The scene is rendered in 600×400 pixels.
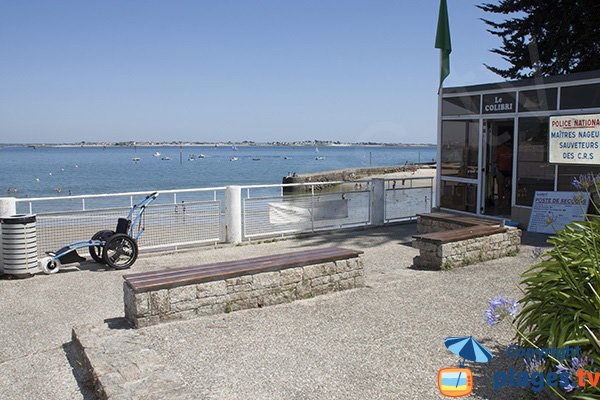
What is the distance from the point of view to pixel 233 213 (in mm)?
11109

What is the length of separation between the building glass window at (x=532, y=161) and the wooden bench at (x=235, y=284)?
6.22 m

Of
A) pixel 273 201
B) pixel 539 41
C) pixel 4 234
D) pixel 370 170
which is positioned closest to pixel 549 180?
pixel 273 201

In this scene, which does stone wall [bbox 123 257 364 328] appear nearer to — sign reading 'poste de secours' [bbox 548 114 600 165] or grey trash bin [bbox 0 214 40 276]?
grey trash bin [bbox 0 214 40 276]

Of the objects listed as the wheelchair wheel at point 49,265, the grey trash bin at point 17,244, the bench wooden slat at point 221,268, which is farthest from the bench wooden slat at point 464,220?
the grey trash bin at point 17,244

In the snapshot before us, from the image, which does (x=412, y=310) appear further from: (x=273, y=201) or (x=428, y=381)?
(x=273, y=201)

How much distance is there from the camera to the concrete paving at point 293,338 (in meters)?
4.26

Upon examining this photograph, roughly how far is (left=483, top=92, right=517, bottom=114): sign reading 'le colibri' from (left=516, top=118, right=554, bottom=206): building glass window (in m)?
0.44

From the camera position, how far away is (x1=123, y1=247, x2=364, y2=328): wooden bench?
18.5 feet

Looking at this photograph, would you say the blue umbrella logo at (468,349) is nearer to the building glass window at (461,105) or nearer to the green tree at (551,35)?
the building glass window at (461,105)

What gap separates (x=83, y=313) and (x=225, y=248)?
433 centimetres

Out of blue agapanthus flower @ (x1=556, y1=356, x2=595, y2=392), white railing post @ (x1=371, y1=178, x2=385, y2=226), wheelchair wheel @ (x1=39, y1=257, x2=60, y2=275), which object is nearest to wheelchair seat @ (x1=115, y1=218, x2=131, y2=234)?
wheelchair wheel @ (x1=39, y1=257, x2=60, y2=275)

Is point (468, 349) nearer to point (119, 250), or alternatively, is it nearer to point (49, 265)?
point (119, 250)

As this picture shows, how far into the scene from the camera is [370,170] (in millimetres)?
61625

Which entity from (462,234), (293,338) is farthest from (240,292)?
(462,234)
